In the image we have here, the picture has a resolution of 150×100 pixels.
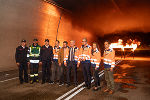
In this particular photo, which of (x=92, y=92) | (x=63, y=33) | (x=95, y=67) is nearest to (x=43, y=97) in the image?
(x=92, y=92)

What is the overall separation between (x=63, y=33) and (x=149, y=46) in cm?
7741

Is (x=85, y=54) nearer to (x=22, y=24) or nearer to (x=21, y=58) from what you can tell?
(x=21, y=58)

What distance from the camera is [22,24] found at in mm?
10680

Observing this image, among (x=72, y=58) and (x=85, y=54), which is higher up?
(x=85, y=54)

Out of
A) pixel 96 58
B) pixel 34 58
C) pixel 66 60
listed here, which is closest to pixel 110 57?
pixel 96 58

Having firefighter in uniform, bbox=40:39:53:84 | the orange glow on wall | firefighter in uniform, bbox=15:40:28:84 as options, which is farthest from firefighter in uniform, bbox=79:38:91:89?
the orange glow on wall

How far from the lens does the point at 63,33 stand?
15570mm

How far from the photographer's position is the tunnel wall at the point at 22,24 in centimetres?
948

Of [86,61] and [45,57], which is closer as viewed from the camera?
[86,61]

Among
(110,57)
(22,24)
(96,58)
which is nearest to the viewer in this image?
(110,57)

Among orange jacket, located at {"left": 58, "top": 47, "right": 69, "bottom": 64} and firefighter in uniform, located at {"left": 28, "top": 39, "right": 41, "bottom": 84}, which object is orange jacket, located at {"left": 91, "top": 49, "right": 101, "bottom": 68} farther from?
firefighter in uniform, located at {"left": 28, "top": 39, "right": 41, "bottom": 84}

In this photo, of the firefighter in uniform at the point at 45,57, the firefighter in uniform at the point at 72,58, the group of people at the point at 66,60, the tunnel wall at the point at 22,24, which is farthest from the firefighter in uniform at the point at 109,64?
the tunnel wall at the point at 22,24

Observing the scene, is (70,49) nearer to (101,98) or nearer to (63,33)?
(101,98)

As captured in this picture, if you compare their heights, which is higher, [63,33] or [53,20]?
[53,20]
